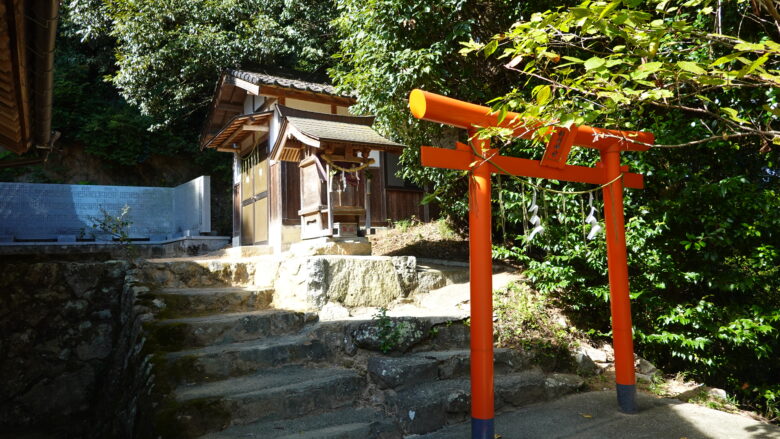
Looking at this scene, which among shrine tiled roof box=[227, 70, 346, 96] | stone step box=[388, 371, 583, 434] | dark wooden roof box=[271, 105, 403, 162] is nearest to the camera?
stone step box=[388, 371, 583, 434]

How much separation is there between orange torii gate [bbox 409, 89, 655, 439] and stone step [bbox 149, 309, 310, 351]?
2.72 metres

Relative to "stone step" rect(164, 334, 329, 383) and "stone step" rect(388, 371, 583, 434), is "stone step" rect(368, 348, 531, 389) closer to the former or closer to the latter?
"stone step" rect(388, 371, 583, 434)

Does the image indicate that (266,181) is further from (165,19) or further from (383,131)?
(165,19)

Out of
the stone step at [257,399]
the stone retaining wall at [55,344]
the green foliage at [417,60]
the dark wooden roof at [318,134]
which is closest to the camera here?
the stone step at [257,399]

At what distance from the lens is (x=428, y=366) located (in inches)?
194

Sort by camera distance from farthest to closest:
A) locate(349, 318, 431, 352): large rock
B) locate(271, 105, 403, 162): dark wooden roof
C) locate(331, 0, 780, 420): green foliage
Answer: locate(271, 105, 403, 162): dark wooden roof
locate(331, 0, 780, 420): green foliage
locate(349, 318, 431, 352): large rock

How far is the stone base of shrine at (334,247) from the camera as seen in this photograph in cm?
758

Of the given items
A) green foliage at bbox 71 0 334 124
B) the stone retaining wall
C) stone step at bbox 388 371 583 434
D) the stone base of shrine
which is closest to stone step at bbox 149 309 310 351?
the stone retaining wall

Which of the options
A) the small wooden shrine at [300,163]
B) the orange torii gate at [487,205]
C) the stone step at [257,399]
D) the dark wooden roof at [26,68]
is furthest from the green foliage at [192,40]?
the orange torii gate at [487,205]

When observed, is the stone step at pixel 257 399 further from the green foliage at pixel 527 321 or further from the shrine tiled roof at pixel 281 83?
the shrine tiled roof at pixel 281 83

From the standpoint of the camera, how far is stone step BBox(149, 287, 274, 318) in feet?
19.6

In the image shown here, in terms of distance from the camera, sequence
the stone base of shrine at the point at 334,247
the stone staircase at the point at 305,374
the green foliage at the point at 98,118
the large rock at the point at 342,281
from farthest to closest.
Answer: the green foliage at the point at 98,118 → the stone base of shrine at the point at 334,247 → the large rock at the point at 342,281 → the stone staircase at the point at 305,374

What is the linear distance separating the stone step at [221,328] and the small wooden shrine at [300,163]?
1994mm

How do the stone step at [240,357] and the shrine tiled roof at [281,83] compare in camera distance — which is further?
the shrine tiled roof at [281,83]
